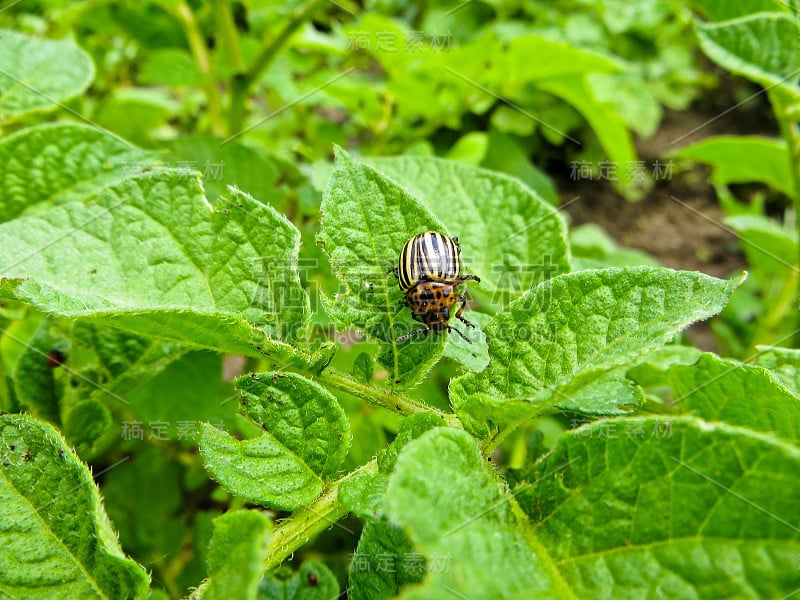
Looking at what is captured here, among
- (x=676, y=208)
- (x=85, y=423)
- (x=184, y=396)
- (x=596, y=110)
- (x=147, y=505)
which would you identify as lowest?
(x=676, y=208)

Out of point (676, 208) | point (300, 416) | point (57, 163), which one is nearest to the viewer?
point (300, 416)

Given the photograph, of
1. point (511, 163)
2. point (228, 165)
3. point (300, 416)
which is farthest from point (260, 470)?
point (511, 163)

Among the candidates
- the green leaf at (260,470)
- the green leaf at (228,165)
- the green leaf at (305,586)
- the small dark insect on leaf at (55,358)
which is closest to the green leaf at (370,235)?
the green leaf at (260,470)

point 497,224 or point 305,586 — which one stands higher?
point 497,224

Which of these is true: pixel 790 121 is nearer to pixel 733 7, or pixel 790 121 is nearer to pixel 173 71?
pixel 733 7

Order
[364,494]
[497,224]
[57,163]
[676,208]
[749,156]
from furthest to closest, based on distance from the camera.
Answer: [676,208], [749,156], [57,163], [497,224], [364,494]

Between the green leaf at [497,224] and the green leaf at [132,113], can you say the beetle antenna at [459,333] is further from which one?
the green leaf at [132,113]

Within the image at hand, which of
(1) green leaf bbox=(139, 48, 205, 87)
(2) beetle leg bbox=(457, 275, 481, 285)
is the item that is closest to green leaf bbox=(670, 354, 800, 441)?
(2) beetle leg bbox=(457, 275, 481, 285)

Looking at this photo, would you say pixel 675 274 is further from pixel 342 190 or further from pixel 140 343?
pixel 140 343
